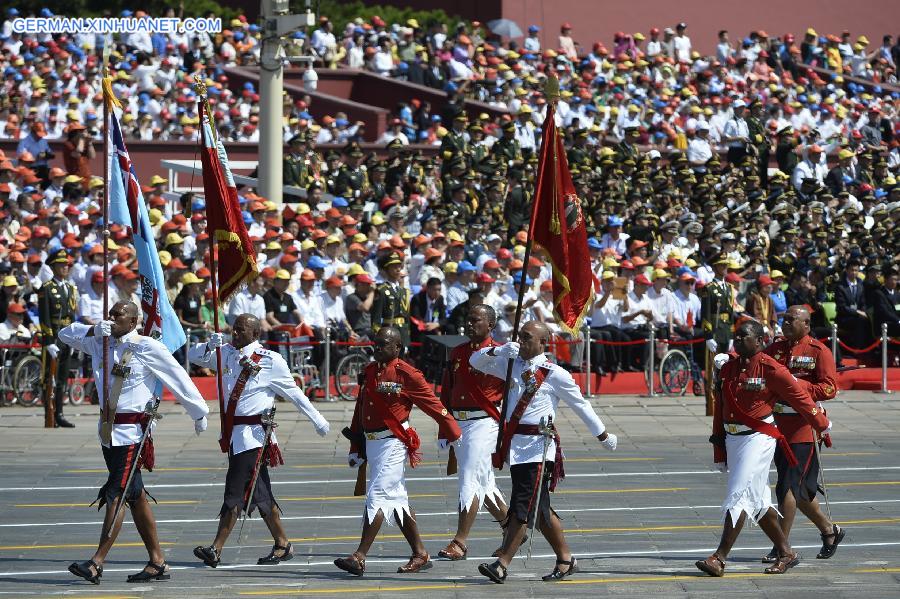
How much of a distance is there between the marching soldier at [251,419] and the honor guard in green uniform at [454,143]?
17.5 m

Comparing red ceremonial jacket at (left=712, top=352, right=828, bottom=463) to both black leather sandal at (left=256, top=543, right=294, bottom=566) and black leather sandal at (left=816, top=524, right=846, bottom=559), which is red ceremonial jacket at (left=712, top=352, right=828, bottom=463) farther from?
black leather sandal at (left=256, top=543, right=294, bottom=566)

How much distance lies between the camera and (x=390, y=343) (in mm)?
13062

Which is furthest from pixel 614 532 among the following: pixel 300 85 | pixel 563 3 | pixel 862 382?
pixel 563 3

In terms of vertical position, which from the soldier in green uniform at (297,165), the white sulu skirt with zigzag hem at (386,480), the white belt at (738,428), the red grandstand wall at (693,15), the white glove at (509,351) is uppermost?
the red grandstand wall at (693,15)

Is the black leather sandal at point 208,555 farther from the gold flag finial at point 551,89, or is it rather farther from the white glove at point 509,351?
the gold flag finial at point 551,89

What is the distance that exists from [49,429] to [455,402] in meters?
8.51

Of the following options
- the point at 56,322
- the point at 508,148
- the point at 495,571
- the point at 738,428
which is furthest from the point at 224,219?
the point at 508,148

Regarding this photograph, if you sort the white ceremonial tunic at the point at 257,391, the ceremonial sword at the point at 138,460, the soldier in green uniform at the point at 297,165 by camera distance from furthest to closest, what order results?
the soldier in green uniform at the point at 297,165
the white ceremonial tunic at the point at 257,391
the ceremonial sword at the point at 138,460

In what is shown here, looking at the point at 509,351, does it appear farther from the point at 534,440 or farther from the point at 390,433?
the point at 390,433

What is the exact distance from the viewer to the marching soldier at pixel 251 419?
1308 cm

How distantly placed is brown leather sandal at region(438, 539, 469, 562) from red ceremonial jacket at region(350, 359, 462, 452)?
1.06 meters

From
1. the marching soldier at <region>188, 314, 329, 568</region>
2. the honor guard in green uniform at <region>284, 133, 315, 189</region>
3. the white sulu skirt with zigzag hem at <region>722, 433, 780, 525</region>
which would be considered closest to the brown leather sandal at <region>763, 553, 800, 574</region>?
the white sulu skirt with zigzag hem at <region>722, 433, 780, 525</region>

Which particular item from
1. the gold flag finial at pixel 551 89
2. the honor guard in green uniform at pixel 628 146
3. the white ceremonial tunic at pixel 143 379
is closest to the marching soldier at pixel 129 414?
the white ceremonial tunic at pixel 143 379

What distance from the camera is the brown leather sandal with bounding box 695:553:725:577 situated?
12695mm
